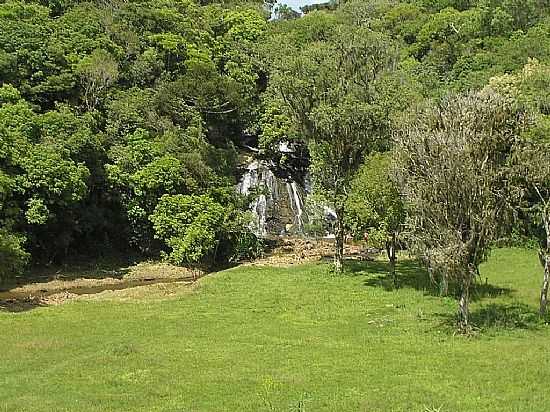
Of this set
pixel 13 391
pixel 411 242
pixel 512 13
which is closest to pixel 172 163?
pixel 411 242

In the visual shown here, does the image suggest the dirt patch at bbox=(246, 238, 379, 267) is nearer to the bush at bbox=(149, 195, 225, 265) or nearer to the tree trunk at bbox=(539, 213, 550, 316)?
the bush at bbox=(149, 195, 225, 265)

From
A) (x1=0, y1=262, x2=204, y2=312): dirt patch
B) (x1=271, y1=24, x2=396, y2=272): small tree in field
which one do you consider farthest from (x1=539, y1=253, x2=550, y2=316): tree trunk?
(x1=0, y1=262, x2=204, y2=312): dirt patch

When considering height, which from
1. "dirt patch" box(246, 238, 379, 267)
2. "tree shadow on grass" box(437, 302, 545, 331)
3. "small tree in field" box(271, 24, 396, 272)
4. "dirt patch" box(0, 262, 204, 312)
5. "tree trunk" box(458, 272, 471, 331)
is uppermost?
"small tree in field" box(271, 24, 396, 272)

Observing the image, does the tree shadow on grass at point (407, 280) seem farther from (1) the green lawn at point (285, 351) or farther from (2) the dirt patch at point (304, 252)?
(2) the dirt patch at point (304, 252)

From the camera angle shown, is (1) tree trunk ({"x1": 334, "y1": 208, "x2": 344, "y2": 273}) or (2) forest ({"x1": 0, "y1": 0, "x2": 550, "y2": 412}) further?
(1) tree trunk ({"x1": 334, "y1": 208, "x2": 344, "y2": 273})

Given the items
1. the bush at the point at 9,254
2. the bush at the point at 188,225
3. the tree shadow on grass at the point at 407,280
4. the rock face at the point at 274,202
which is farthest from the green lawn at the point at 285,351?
the rock face at the point at 274,202

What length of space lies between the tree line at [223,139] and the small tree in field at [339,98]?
11 cm

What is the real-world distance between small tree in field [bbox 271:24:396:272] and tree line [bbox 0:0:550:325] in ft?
0.36

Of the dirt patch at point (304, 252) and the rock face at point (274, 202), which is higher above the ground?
the rock face at point (274, 202)

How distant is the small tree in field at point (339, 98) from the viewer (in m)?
45.7

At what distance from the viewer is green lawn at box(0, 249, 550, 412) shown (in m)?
20.6

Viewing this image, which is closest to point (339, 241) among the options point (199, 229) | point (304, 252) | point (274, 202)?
point (199, 229)

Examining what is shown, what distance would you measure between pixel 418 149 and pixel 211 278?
900 inches

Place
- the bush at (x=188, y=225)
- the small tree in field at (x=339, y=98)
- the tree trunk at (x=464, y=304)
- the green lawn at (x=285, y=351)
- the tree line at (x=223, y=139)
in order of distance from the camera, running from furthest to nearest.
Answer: the bush at (x=188, y=225), the small tree in field at (x=339, y=98), the tree trunk at (x=464, y=304), the tree line at (x=223, y=139), the green lawn at (x=285, y=351)
